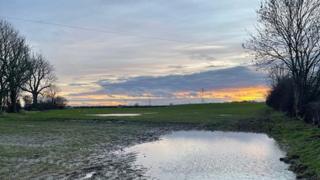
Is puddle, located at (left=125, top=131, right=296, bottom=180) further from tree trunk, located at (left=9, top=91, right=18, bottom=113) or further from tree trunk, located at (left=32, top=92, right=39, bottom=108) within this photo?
tree trunk, located at (left=32, top=92, right=39, bottom=108)

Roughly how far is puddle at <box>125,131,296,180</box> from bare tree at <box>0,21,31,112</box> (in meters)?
53.8

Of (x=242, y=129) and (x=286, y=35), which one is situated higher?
(x=286, y=35)

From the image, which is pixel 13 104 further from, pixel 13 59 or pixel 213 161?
pixel 213 161

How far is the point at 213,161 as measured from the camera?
24.5 m

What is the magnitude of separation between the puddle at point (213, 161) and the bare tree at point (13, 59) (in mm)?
53849

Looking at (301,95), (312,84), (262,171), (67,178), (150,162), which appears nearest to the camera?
(67,178)

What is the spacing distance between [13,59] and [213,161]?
6621 centimetres

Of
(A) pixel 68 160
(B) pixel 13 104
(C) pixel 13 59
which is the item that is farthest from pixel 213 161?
(B) pixel 13 104

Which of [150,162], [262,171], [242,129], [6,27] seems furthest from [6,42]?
[262,171]

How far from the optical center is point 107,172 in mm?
20875

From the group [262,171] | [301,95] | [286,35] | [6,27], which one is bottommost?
[262,171]

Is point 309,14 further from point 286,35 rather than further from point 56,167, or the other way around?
point 56,167

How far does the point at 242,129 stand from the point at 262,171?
32.4 metres

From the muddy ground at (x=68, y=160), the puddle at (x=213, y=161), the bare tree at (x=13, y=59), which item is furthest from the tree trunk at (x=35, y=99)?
the puddle at (x=213, y=161)
